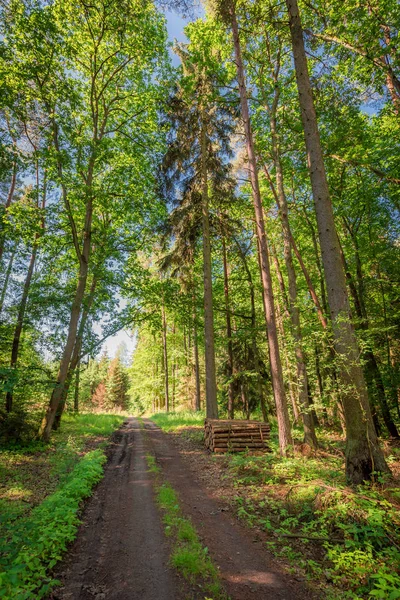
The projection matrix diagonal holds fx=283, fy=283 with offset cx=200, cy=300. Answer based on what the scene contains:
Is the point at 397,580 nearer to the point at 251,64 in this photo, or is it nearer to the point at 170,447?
the point at 170,447

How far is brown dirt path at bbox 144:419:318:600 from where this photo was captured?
11.2 feet

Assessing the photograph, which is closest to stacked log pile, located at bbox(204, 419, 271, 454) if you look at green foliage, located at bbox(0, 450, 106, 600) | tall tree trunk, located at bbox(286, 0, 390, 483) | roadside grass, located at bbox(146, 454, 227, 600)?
roadside grass, located at bbox(146, 454, 227, 600)

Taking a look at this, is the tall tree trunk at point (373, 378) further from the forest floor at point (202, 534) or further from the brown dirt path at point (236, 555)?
the brown dirt path at point (236, 555)

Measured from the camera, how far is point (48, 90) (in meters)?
11.5

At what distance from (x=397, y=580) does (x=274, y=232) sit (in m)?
11.6

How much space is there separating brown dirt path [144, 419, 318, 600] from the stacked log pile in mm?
3452

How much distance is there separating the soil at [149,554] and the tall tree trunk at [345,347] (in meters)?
2.53

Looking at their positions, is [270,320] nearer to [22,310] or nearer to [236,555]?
[236,555]

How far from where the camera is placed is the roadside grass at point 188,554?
3.54 m

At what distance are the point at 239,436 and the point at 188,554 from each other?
7048mm

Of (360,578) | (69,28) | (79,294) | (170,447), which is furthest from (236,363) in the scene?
(69,28)

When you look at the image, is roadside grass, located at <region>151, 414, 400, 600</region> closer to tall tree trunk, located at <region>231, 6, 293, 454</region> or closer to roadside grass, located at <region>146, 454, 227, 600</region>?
roadside grass, located at <region>146, 454, 227, 600</region>

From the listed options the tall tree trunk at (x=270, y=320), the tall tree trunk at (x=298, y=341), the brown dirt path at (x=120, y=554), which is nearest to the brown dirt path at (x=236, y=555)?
the brown dirt path at (x=120, y=554)

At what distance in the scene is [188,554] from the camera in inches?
159
